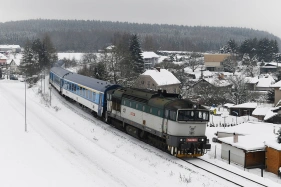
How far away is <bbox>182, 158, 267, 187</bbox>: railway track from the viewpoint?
65.0 feet

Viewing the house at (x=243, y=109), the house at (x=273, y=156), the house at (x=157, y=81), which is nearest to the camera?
the house at (x=273, y=156)

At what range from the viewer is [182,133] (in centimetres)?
2409

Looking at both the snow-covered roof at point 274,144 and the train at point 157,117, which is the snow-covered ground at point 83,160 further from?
the snow-covered roof at point 274,144

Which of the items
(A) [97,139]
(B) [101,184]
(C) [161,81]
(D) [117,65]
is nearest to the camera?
(B) [101,184]

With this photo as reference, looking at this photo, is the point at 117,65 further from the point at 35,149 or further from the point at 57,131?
the point at 35,149

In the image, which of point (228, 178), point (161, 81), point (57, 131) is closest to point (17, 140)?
point (57, 131)

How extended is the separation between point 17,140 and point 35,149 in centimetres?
270

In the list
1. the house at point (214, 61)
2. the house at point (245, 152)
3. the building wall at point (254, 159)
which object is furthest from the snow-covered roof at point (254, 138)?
the house at point (214, 61)

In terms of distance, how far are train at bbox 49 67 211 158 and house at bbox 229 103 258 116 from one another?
34287 millimetres

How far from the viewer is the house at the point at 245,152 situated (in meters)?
26.6

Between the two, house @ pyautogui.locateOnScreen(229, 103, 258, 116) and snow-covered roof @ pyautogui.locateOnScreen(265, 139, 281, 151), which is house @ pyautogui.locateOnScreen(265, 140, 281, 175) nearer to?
snow-covered roof @ pyautogui.locateOnScreen(265, 139, 281, 151)

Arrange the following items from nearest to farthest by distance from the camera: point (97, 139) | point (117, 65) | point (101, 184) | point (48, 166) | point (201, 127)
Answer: point (101, 184) → point (48, 166) → point (201, 127) → point (97, 139) → point (117, 65)

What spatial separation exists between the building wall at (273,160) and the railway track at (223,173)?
5.47m

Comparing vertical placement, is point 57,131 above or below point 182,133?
below
